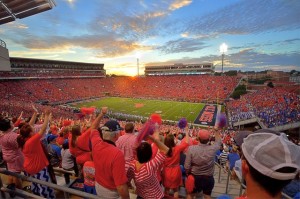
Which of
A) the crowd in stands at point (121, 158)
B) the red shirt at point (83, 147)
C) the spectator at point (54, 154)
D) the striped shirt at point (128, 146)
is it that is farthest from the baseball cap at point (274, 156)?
the spectator at point (54, 154)

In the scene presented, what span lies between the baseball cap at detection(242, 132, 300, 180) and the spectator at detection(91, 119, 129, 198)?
5.00 ft

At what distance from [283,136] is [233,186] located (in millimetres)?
4697

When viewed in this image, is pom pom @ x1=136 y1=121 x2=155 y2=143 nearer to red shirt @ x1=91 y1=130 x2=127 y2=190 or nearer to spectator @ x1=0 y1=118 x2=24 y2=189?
red shirt @ x1=91 y1=130 x2=127 y2=190

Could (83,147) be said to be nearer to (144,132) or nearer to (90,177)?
(90,177)

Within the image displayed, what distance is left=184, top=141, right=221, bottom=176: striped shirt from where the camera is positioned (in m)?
3.46

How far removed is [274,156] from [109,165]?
175 centimetres

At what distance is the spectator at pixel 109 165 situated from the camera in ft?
7.72

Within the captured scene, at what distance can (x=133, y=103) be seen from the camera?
1901 inches

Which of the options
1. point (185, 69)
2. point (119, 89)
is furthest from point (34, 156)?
point (185, 69)

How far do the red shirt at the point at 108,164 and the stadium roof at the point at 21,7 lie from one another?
729 cm

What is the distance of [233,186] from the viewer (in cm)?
528

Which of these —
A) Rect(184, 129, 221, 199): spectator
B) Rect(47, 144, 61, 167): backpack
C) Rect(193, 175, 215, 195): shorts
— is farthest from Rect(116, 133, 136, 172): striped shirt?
Rect(47, 144, 61, 167): backpack

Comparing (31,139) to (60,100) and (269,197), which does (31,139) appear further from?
(60,100)

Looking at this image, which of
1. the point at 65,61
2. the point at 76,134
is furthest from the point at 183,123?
the point at 65,61
